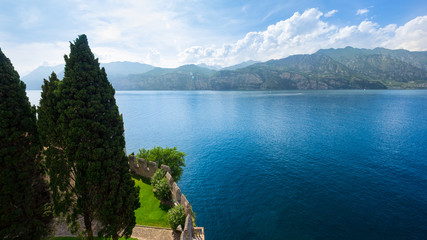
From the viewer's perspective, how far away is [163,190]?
80.8 feet

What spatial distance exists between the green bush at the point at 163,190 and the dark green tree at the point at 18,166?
11.6 m

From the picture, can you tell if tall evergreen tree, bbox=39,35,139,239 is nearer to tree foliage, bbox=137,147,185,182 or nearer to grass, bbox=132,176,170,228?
grass, bbox=132,176,170,228

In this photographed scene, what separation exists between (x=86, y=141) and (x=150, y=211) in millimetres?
13663

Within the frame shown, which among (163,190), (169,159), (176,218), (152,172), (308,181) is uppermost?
(169,159)

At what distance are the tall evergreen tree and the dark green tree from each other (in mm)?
1224

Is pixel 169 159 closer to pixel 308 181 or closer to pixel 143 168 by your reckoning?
pixel 143 168

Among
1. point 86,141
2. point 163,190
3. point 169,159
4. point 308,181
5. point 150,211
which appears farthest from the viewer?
point 308,181

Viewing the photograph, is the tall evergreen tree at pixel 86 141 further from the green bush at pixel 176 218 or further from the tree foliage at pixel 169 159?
the tree foliage at pixel 169 159

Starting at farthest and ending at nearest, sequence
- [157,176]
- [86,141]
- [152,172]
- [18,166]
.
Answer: [152,172] < [157,176] < [86,141] < [18,166]

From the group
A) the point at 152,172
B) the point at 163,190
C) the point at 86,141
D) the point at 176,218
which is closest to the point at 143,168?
the point at 152,172

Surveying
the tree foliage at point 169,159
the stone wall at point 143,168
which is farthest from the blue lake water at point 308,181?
the stone wall at point 143,168

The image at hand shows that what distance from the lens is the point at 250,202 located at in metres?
30.2

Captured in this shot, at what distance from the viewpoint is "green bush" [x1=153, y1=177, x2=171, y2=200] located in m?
24.6

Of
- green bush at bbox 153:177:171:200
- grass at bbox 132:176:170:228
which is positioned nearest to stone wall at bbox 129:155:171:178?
grass at bbox 132:176:170:228
